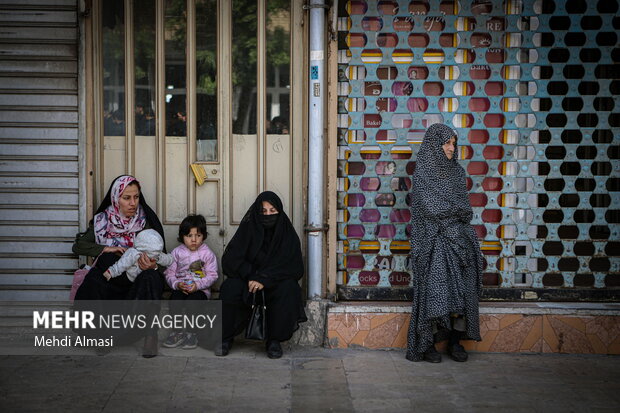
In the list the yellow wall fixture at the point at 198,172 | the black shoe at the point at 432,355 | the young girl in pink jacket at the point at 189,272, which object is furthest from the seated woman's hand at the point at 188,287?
the black shoe at the point at 432,355

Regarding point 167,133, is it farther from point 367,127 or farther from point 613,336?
point 613,336

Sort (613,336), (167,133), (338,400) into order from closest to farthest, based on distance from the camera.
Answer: (338,400), (613,336), (167,133)

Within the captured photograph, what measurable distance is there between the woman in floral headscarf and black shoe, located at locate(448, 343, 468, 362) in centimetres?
221

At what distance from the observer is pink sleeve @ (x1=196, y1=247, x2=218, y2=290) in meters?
5.36

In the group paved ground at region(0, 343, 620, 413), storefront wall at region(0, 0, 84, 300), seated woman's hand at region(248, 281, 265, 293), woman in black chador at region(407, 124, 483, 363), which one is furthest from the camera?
storefront wall at region(0, 0, 84, 300)

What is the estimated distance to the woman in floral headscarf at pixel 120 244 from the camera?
5199 mm

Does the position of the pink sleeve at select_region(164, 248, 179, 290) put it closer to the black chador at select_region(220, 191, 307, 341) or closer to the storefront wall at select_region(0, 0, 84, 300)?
the black chador at select_region(220, 191, 307, 341)

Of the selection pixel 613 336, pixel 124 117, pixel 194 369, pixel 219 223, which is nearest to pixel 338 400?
pixel 194 369

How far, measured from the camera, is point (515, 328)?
5379mm

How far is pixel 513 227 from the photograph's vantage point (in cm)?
555

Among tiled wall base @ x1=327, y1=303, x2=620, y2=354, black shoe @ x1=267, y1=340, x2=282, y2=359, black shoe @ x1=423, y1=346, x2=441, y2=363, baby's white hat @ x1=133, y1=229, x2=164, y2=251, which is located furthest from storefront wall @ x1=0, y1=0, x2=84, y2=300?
black shoe @ x1=423, y1=346, x2=441, y2=363

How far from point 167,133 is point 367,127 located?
5.36 feet

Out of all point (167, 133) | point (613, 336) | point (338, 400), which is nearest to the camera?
point (338, 400)

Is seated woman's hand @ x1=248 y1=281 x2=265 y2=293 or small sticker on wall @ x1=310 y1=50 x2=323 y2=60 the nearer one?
seated woman's hand @ x1=248 y1=281 x2=265 y2=293
